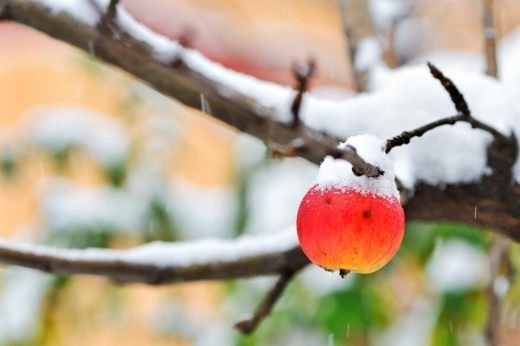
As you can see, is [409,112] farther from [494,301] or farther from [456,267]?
[456,267]

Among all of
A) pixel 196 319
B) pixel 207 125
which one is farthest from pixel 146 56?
pixel 207 125

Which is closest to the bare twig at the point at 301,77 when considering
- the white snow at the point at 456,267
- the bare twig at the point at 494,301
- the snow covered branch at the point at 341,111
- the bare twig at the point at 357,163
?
the snow covered branch at the point at 341,111

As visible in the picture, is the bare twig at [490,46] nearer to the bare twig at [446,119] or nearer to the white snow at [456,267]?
the bare twig at [446,119]

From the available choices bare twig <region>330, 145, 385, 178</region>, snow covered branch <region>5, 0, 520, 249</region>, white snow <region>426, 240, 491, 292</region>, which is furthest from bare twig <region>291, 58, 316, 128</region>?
white snow <region>426, 240, 491, 292</region>

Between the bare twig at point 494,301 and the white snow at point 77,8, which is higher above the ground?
the white snow at point 77,8

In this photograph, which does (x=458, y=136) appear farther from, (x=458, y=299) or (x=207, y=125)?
(x=207, y=125)
